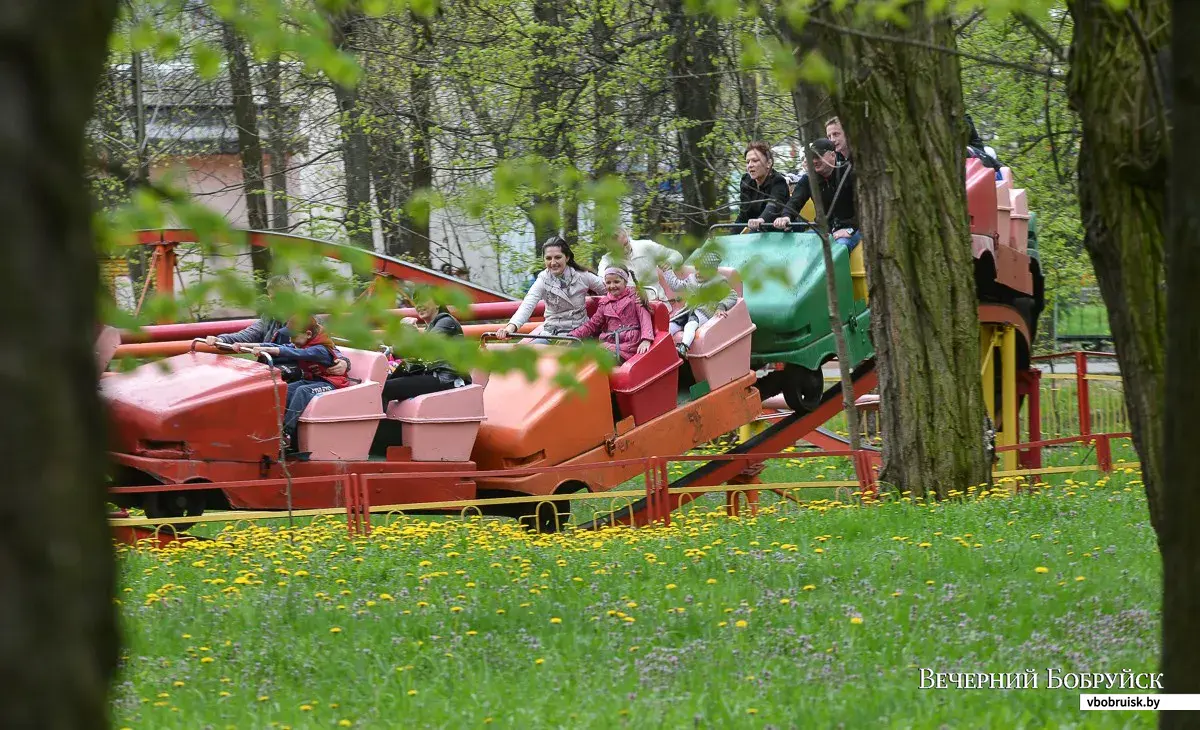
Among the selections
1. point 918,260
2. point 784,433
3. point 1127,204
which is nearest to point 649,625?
point 1127,204

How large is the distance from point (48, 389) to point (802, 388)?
1291cm

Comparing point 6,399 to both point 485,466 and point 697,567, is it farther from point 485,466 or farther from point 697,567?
point 485,466

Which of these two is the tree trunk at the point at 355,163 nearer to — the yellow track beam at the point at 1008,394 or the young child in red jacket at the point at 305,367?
the yellow track beam at the point at 1008,394

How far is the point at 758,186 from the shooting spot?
1411cm

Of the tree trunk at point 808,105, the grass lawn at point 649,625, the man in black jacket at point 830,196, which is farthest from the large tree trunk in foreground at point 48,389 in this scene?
the man in black jacket at point 830,196

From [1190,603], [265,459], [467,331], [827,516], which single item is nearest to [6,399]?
[1190,603]

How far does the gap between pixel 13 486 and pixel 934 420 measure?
30.9 ft

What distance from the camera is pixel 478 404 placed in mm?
11625

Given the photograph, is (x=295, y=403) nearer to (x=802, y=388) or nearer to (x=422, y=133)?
(x=802, y=388)

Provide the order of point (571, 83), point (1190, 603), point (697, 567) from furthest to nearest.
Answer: point (571, 83)
point (697, 567)
point (1190, 603)

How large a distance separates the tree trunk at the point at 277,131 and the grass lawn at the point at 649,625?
1373cm

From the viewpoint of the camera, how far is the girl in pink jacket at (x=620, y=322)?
40.7 feet

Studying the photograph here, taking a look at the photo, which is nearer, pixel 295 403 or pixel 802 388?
pixel 295 403

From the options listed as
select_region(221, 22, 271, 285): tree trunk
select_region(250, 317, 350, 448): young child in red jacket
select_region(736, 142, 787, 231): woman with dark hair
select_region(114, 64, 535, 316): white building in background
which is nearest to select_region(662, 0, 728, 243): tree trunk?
select_region(114, 64, 535, 316): white building in background
